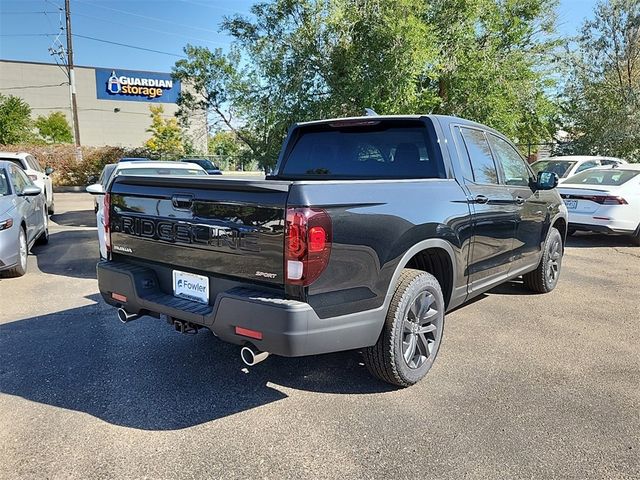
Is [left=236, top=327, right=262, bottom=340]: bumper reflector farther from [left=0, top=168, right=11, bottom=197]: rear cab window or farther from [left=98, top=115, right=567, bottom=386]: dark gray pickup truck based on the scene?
[left=0, top=168, right=11, bottom=197]: rear cab window

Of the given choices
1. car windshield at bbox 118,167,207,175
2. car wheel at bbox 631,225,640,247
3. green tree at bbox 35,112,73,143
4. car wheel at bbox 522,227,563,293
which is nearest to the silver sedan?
car windshield at bbox 118,167,207,175

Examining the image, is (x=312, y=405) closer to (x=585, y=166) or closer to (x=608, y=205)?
(x=608, y=205)

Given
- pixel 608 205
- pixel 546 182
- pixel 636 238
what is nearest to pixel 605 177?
pixel 608 205

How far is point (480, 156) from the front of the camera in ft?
14.7

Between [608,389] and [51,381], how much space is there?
407cm

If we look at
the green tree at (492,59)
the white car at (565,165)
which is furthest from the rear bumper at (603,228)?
the green tree at (492,59)

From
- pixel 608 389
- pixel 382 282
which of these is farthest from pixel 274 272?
pixel 608 389

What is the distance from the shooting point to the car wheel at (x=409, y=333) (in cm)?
329

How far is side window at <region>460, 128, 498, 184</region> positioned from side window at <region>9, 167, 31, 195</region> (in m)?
6.33

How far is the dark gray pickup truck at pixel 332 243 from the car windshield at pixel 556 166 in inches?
375

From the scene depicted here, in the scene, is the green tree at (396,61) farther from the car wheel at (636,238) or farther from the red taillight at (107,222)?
the red taillight at (107,222)

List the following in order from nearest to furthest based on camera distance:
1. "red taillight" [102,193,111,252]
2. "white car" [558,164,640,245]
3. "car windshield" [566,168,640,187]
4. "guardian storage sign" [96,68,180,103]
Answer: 1. "red taillight" [102,193,111,252]
2. "white car" [558,164,640,245]
3. "car windshield" [566,168,640,187]
4. "guardian storage sign" [96,68,180,103]

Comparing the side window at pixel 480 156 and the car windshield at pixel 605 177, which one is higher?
the side window at pixel 480 156

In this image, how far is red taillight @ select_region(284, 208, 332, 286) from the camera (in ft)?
8.82
